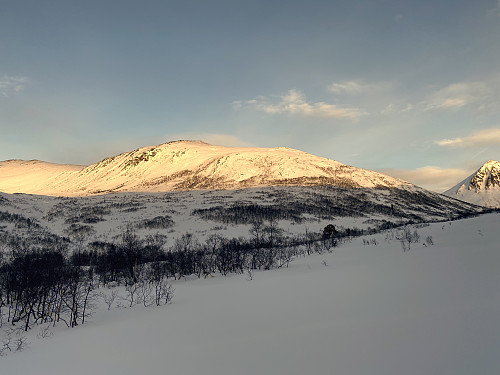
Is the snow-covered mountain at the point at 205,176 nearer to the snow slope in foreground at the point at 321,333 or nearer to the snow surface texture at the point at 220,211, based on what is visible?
the snow surface texture at the point at 220,211

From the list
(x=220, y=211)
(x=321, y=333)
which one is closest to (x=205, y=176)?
(x=220, y=211)

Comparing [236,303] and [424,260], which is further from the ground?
[424,260]

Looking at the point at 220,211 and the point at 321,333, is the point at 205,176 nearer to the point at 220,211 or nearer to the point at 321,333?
the point at 220,211

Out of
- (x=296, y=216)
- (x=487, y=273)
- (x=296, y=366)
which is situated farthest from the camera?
(x=296, y=216)

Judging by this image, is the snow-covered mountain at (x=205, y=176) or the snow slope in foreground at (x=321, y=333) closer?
the snow slope in foreground at (x=321, y=333)

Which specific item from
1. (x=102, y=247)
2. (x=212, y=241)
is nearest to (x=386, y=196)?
(x=212, y=241)

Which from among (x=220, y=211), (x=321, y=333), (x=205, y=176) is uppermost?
(x=205, y=176)

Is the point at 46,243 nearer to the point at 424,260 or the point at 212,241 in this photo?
the point at 212,241

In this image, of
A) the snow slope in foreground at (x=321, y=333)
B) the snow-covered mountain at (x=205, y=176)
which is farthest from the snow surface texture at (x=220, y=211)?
the snow slope in foreground at (x=321, y=333)
